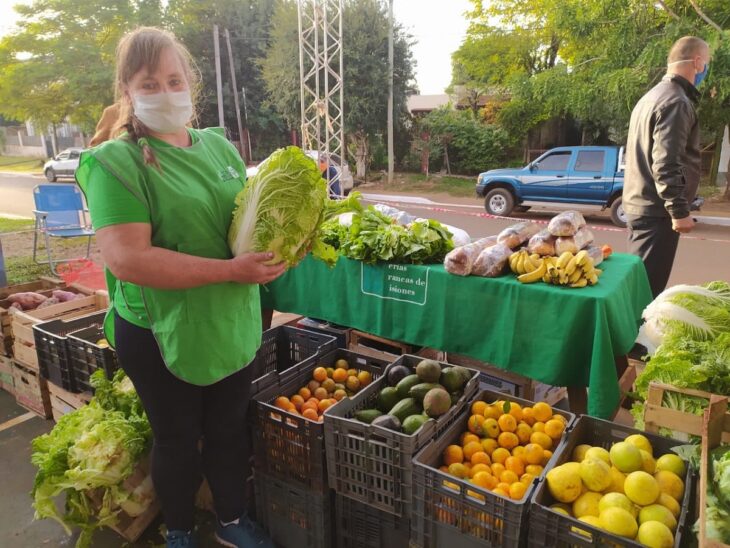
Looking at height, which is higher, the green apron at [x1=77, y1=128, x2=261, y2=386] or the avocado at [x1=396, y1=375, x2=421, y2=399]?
the green apron at [x1=77, y1=128, x2=261, y2=386]

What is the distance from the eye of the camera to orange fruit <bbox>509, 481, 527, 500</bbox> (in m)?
1.98

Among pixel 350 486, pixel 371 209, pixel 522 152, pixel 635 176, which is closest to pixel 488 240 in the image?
pixel 371 209

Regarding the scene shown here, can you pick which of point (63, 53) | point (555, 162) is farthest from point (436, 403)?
point (63, 53)

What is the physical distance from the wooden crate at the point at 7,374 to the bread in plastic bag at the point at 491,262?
11.8 ft

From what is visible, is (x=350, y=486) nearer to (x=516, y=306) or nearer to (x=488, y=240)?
(x=516, y=306)

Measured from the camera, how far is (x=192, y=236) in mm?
1947

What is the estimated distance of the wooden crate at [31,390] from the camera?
376 centimetres

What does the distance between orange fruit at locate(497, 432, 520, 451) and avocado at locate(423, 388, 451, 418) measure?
0.27m

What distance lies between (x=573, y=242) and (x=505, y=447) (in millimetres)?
1595

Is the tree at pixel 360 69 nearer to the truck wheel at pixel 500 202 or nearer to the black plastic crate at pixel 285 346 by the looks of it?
the truck wheel at pixel 500 202

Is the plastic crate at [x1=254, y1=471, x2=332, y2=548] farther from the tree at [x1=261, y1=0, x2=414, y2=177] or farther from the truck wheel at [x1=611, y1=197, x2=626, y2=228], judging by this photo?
the tree at [x1=261, y1=0, x2=414, y2=177]

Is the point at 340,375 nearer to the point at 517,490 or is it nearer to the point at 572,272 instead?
the point at 517,490

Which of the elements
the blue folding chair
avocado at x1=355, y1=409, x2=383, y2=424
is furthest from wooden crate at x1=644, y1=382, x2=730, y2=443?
the blue folding chair

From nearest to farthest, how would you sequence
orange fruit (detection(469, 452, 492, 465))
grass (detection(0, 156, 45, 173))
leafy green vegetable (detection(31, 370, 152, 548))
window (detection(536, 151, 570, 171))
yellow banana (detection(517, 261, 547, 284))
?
orange fruit (detection(469, 452, 492, 465)) < leafy green vegetable (detection(31, 370, 152, 548)) < yellow banana (detection(517, 261, 547, 284)) < window (detection(536, 151, 570, 171)) < grass (detection(0, 156, 45, 173))
